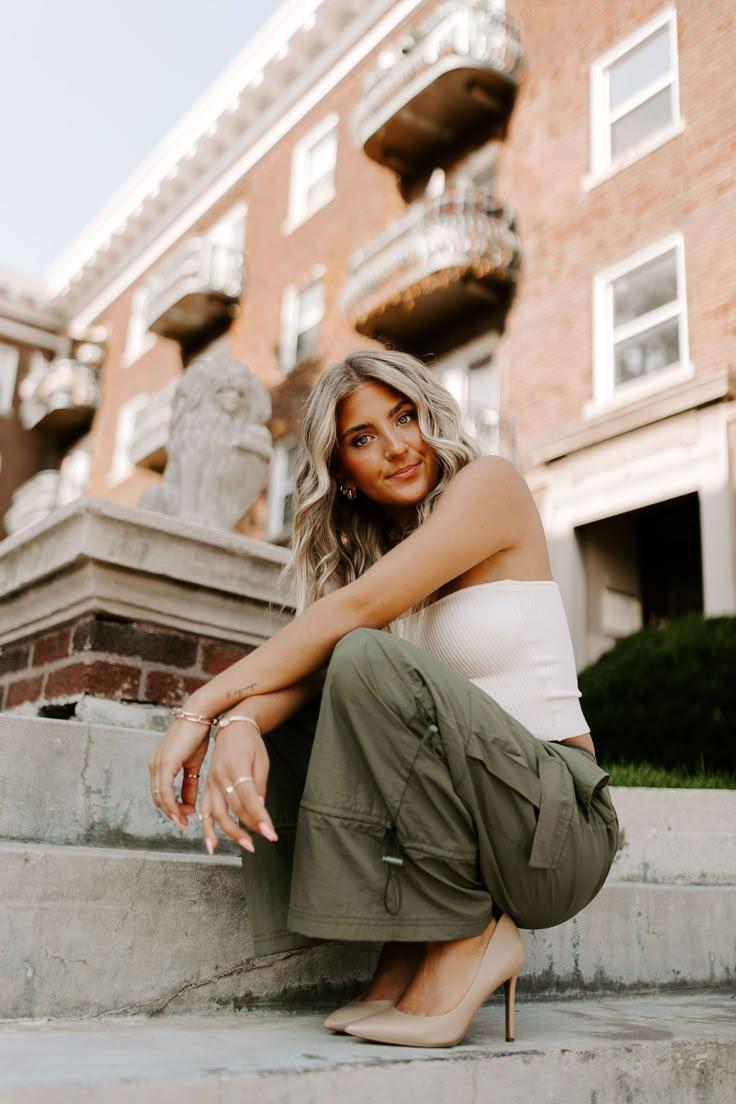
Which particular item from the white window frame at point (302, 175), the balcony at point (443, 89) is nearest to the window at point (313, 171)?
the white window frame at point (302, 175)

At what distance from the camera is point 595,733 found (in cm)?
570

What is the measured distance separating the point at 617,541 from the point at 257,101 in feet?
34.7

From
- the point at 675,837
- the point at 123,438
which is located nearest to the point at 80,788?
the point at 675,837

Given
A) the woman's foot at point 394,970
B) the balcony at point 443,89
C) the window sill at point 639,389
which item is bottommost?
the woman's foot at point 394,970

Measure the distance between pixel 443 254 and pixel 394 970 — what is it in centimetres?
966

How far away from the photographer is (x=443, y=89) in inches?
448

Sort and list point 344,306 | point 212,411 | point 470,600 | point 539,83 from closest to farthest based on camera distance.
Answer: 1. point 470,600
2. point 212,411
3. point 539,83
4. point 344,306

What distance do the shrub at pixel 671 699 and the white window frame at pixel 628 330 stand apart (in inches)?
134

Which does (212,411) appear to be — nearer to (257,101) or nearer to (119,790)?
(119,790)

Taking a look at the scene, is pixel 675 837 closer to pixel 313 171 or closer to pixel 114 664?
pixel 114 664

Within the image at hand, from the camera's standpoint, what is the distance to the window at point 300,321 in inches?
558

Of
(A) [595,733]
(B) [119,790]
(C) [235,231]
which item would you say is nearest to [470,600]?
(B) [119,790]

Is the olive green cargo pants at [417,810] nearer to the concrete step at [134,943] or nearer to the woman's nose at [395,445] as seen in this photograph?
A: the concrete step at [134,943]

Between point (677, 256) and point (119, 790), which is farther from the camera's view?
point (677, 256)
